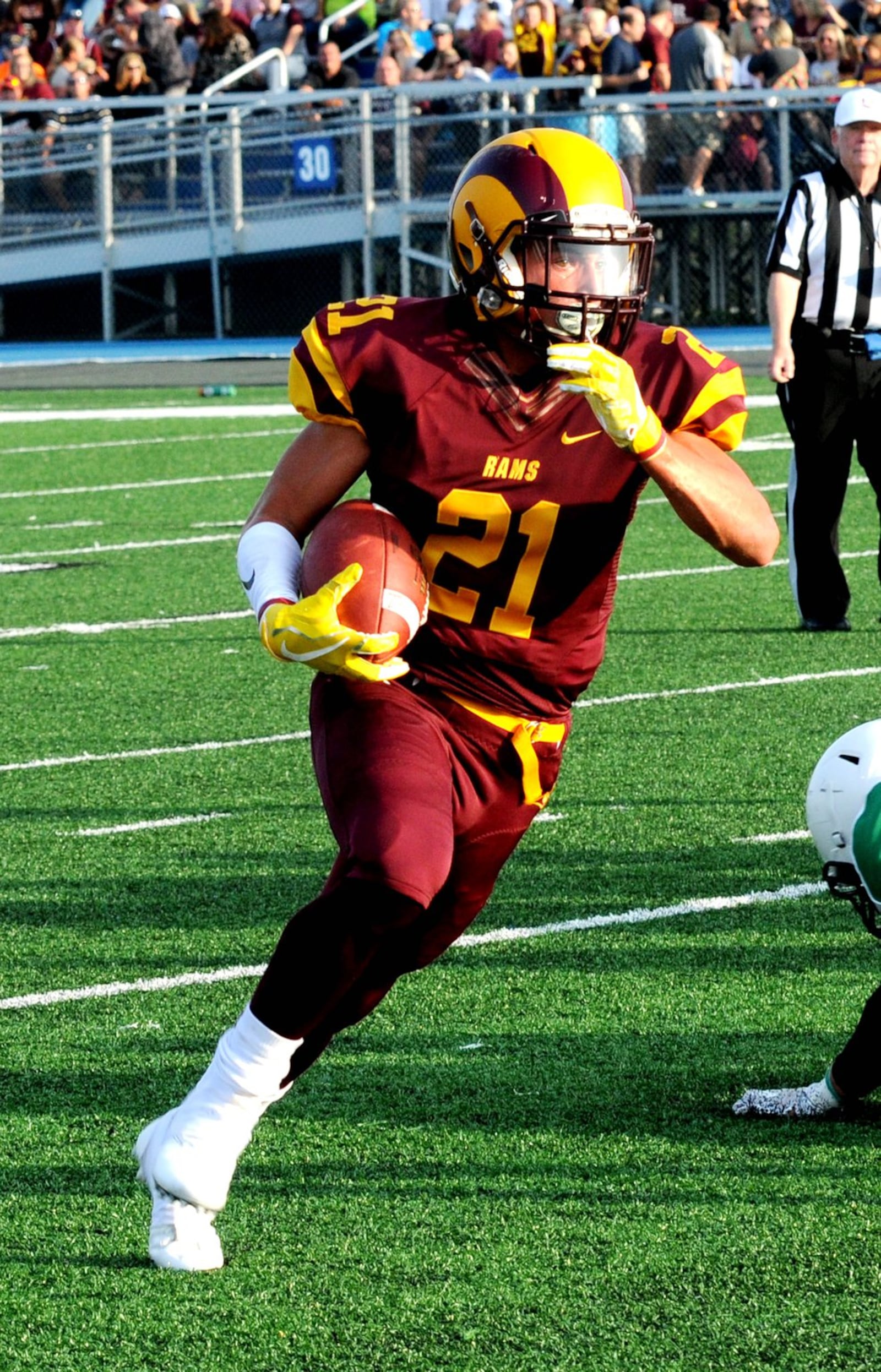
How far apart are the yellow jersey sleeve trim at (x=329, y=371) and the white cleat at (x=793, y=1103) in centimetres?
134

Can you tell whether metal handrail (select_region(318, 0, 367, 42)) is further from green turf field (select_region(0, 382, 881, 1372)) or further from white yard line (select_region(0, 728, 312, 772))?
white yard line (select_region(0, 728, 312, 772))

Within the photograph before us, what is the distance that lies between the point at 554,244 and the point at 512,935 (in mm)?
1923

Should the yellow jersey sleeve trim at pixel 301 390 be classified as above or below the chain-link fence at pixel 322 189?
above

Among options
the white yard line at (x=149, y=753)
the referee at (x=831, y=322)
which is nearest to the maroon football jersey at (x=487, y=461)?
the white yard line at (x=149, y=753)

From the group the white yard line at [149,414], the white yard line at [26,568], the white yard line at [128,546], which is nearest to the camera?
the white yard line at [26,568]

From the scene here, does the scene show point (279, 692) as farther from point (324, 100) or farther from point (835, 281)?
point (324, 100)

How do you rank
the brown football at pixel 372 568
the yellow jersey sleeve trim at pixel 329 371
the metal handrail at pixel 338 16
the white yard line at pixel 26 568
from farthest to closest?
the metal handrail at pixel 338 16, the white yard line at pixel 26 568, the yellow jersey sleeve trim at pixel 329 371, the brown football at pixel 372 568

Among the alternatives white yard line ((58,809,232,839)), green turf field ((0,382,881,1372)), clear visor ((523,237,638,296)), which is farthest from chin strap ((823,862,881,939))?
white yard line ((58,809,232,839))

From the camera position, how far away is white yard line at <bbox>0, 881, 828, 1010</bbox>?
4.52 meters

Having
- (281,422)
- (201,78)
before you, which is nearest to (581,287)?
(281,422)

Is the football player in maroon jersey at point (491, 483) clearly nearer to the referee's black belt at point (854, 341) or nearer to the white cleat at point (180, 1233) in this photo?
the white cleat at point (180, 1233)

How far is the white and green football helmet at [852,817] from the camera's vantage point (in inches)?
128

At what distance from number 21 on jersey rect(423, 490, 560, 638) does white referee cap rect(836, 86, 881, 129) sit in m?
4.94

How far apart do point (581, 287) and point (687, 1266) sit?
1.45 metres
